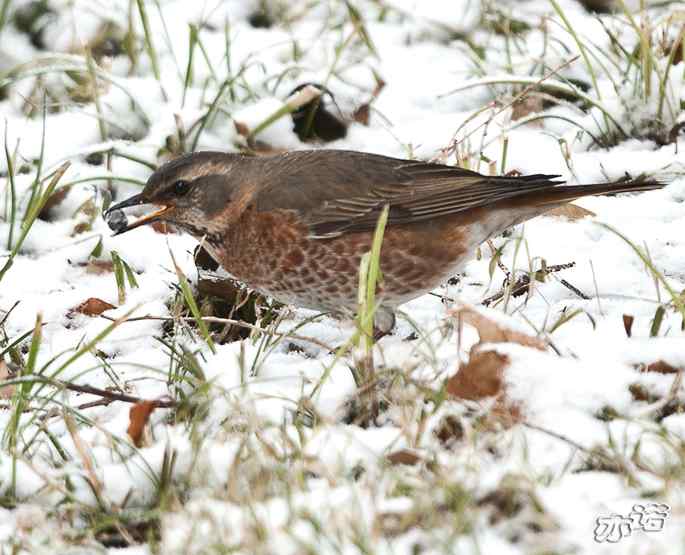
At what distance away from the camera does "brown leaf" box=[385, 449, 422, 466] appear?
124 inches

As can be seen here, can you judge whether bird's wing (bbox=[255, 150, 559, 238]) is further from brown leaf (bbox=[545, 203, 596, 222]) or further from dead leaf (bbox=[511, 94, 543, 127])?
dead leaf (bbox=[511, 94, 543, 127])

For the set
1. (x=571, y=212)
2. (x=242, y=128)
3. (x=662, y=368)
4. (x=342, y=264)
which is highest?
(x=242, y=128)

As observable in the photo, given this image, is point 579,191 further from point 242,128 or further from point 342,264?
point 242,128

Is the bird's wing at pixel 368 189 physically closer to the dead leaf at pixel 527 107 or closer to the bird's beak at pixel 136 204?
the bird's beak at pixel 136 204

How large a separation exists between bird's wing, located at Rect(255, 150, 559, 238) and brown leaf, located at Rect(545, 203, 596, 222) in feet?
1.57

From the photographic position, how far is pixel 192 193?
5.06 meters

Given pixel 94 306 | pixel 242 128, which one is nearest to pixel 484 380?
pixel 94 306

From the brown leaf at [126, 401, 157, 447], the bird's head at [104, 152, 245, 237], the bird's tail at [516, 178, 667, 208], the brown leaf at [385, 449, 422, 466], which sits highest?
the bird's head at [104, 152, 245, 237]

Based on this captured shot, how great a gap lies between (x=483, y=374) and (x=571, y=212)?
204cm

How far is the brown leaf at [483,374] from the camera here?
Answer: 3498 mm

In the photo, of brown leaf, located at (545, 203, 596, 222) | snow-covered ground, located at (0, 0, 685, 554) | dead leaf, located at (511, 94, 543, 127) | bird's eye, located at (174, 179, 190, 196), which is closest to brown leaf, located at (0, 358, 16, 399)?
snow-covered ground, located at (0, 0, 685, 554)

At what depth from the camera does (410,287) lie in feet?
15.4

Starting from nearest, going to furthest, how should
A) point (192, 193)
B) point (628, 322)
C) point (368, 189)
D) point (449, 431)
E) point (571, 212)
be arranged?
point (449, 431) → point (628, 322) → point (368, 189) → point (192, 193) → point (571, 212)

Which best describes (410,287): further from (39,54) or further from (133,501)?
(39,54)
